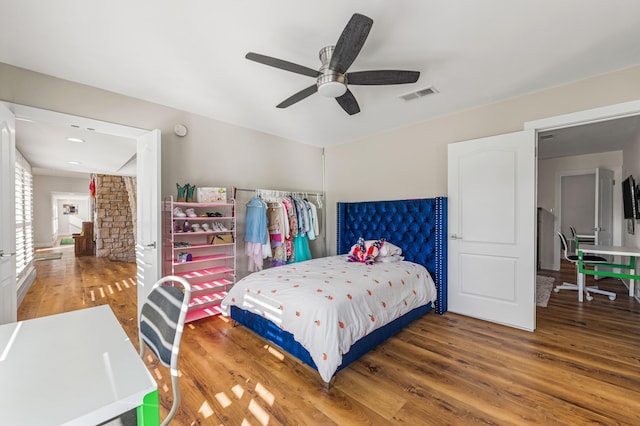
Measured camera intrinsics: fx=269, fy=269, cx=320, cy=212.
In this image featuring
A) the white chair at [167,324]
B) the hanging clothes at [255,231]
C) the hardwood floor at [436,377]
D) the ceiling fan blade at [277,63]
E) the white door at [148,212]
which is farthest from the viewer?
the hanging clothes at [255,231]

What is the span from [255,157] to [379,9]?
2.71 meters

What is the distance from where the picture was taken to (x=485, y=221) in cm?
305

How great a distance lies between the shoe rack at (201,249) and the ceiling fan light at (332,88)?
6.19 ft

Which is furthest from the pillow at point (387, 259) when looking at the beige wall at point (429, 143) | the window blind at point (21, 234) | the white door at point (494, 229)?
the window blind at point (21, 234)

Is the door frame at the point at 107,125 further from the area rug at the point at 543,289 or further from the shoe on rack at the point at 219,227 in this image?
the area rug at the point at 543,289

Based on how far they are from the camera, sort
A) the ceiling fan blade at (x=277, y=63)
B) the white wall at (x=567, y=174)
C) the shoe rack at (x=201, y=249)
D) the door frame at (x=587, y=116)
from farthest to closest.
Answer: the white wall at (x=567, y=174)
the shoe rack at (x=201, y=249)
the door frame at (x=587, y=116)
the ceiling fan blade at (x=277, y=63)

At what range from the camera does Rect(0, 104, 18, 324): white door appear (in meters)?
2.08

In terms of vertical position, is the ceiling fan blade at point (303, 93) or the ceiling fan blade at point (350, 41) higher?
the ceiling fan blade at point (350, 41)

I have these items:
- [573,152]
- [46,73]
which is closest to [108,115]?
[46,73]

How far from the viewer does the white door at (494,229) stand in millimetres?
2783

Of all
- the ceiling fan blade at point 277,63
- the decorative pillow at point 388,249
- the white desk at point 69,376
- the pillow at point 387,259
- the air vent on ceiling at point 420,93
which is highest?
the air vent on ceiling at point 420,93

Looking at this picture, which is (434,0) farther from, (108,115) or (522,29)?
(108,115)

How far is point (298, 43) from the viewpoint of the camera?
2033 mm

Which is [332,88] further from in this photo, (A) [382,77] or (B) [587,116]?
(B) [587,116]
